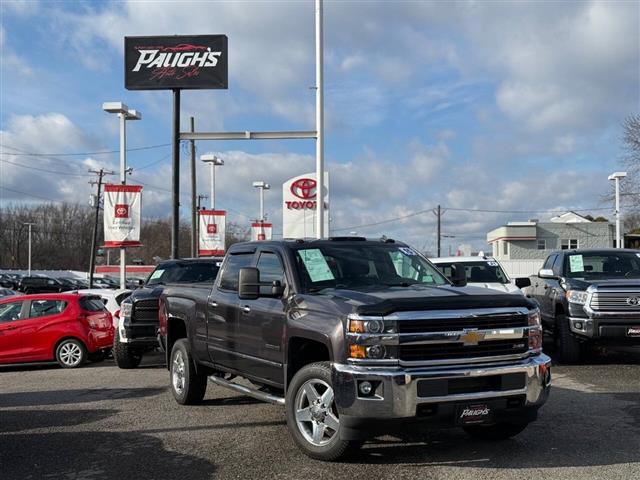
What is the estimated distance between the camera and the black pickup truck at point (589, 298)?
10.7m

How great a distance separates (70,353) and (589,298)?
981 cm

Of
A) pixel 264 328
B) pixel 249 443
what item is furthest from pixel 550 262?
pixel 249 443

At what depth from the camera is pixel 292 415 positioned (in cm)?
591

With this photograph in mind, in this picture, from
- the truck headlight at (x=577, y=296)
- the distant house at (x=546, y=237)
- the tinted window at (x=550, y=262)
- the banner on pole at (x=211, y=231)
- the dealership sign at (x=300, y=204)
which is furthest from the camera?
the distant house at (x=546, y=237)

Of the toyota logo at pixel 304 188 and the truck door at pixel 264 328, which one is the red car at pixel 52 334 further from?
the truck door at pixel 264 328

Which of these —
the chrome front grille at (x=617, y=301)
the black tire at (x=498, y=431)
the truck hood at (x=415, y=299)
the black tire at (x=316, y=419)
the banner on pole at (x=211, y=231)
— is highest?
the banner on pole at (x=211, y=231)

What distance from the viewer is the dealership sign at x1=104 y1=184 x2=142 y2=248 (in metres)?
20.3

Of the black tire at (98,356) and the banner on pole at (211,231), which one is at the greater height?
the banner on pole at (211,231)

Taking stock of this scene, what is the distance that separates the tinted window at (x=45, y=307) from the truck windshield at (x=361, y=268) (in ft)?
28.4

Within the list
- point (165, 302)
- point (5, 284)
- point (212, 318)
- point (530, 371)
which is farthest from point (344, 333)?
point (5, 284)

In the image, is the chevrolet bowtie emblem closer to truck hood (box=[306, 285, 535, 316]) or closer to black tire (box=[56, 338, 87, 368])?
truck hood (box=[306, 285, 535, 316])

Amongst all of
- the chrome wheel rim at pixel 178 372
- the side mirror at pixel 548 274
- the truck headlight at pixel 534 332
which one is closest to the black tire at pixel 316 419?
the truck headlight at pixel 534 332

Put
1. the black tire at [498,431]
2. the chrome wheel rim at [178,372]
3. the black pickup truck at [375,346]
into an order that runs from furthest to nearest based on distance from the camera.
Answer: the chrome wheel rim at [178,372] → the black tire at [498,431] → the black pickup truck at [375,346]

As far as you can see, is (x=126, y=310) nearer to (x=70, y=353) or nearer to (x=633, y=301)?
(x=70, y=353)
